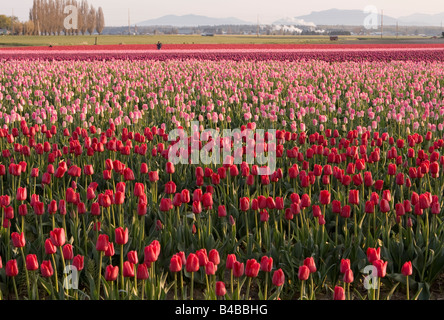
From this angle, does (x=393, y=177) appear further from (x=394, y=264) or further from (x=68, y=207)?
(x=68, y=207)

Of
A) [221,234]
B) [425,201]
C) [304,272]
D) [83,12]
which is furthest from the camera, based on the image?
Answer: [83,12]

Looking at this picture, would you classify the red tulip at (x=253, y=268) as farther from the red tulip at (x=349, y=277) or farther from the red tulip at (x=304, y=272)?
the red tulip at (x=349, y=277)

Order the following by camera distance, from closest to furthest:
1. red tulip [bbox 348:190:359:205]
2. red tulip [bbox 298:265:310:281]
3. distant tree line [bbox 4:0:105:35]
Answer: red tulip [bbox 298:265:310:281]
red tulip [bbox 348:190:359:205]
distant tree line [bbox 4:0:105:35]

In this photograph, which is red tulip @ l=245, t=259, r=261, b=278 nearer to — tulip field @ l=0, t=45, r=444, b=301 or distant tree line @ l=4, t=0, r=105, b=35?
tulip field @ l=0, t=45, r=444, b=301

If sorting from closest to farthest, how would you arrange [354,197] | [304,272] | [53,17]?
[304,272] < [354,197] < [53,17]

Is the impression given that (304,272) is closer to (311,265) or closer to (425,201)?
(311,265)

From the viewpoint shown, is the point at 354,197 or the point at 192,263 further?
the point at 354,197

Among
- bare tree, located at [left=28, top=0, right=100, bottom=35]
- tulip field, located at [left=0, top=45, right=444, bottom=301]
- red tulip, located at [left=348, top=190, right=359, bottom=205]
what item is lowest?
tulip field, located at [left=0, top=45, right=444, bottom=301]

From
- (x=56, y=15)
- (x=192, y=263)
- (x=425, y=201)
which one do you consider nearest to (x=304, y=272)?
(x=192, y=263)

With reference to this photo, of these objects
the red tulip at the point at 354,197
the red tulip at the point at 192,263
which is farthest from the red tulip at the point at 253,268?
the red tulip at the point at 354,197

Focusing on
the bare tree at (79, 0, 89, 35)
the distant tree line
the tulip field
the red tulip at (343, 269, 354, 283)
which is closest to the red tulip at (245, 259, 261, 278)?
the tulip field

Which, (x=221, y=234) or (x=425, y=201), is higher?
(x=425, y=201)
